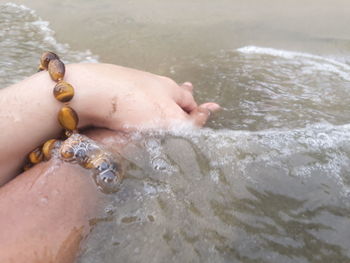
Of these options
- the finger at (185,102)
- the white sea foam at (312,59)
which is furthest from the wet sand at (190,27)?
the finger at (185,102)

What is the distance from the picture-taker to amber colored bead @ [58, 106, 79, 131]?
1.39 metres

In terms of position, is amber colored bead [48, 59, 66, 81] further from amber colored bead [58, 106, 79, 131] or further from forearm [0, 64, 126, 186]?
amber colored bead [58, 106, 79, 131]

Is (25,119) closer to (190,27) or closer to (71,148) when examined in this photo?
(71,148)

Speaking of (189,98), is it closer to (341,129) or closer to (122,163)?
(122,163)

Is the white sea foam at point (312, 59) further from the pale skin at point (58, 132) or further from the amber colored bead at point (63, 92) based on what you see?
the amber colored bead at point (63, 92)

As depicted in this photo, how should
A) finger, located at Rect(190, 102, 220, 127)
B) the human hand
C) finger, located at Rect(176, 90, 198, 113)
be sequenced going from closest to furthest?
the human hand, finger, located at Rect(190, 102, 220, 127), finger, located at Rect(176, 90, 198, 113)

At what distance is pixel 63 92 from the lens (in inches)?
54.5

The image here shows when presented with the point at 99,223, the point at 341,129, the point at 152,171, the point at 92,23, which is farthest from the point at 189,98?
the point at 92,23

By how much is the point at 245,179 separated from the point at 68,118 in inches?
27.5

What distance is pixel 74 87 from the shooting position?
1.45 meters

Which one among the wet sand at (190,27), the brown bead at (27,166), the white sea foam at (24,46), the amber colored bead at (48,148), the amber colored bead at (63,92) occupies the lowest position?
the white sea foam at (24,46)

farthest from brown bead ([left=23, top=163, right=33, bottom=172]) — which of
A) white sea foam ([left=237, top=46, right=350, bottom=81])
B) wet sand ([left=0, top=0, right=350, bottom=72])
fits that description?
white sea foam ([left=237, top=46, right=350, bottom=81])

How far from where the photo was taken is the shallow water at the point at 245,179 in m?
1.04

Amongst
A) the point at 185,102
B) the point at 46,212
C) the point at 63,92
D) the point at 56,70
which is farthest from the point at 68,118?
the point at 185,102
